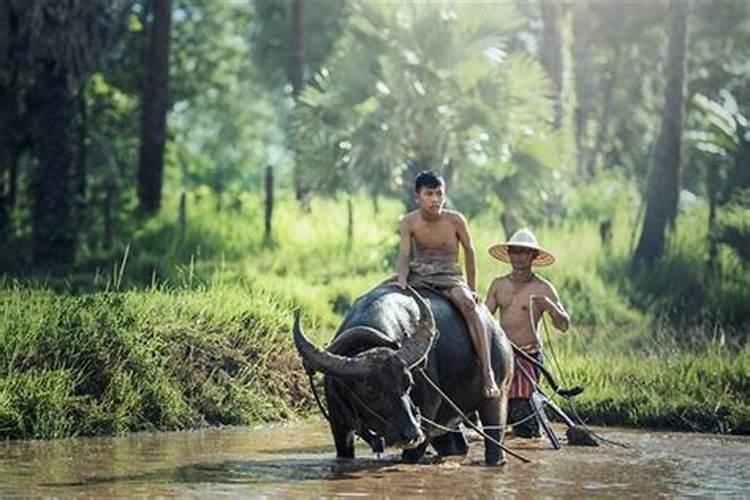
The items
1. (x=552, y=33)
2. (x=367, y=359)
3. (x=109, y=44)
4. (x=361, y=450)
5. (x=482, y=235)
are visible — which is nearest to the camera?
(x=367, y=359)

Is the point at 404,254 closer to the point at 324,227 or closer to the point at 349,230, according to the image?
the point at 349,230

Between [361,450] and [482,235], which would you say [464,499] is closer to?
[361,450]

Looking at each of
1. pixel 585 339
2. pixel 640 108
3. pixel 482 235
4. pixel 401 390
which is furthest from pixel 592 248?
pixel 640 108

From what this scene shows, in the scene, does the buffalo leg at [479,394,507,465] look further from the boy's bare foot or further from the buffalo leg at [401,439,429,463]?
the buffalo leg at [401,439,429,463]

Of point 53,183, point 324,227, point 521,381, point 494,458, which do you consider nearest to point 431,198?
point 494,458

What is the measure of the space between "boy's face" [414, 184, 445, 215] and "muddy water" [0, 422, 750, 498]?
6.29ft

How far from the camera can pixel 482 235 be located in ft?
97.6

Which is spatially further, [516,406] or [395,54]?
[395,54]

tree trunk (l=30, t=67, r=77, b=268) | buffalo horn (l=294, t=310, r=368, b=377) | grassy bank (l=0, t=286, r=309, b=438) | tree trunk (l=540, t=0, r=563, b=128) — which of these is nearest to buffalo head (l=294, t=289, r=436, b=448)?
buffalo horn (l=294, t=310, r=368, b=377)

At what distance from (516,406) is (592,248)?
1525cm

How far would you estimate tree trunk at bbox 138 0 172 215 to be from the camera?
32.2 metres

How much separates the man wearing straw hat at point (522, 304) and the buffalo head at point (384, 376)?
2664 millimetres

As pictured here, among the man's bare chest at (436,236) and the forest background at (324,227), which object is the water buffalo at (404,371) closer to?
the man's bare chest at (436,236)

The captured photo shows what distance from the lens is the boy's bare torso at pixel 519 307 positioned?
49.3 feet
